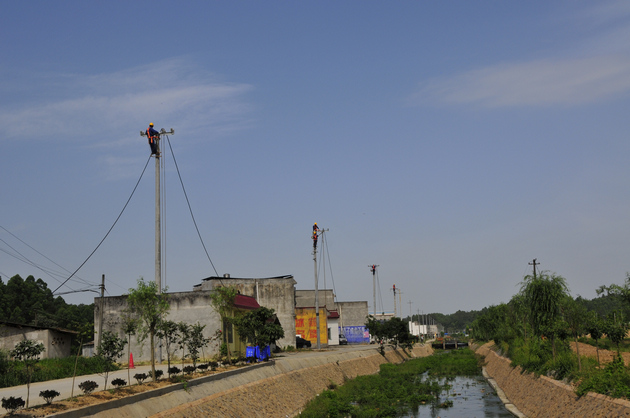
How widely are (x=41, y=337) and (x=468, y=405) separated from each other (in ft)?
98.3

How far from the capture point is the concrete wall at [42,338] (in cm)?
3909

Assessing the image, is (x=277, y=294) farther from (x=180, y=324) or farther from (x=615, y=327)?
(x=615, y=327)

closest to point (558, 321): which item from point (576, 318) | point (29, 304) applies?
point (576, 318)

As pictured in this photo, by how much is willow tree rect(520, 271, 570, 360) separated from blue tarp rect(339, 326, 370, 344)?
220 feet

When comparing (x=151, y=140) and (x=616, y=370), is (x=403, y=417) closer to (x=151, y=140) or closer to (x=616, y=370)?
(x=616, y=370)

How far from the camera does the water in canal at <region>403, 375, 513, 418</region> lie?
1284 inches

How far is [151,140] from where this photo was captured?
112 ft

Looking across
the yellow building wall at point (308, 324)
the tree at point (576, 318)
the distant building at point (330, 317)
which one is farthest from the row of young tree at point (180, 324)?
the yellow building wall at point (308, 324)

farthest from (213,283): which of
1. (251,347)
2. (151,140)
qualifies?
(151,140)

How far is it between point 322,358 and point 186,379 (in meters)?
23.4

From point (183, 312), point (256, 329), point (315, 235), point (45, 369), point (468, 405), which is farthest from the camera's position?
point (315, 235)

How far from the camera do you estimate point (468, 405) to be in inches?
1436

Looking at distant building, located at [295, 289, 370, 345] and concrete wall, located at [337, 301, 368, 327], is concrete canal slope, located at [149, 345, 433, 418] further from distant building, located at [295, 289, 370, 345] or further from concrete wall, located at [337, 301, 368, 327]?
concrete wall, located at [337, 301, 368, 327]

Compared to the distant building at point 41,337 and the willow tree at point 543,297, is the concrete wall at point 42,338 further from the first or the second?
the willow tree at point 543,297
